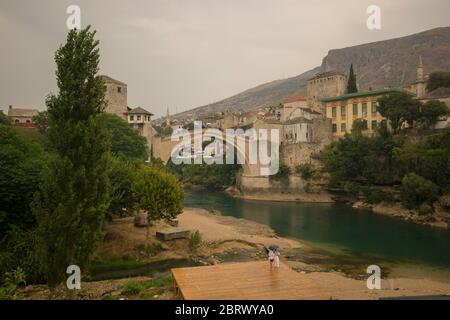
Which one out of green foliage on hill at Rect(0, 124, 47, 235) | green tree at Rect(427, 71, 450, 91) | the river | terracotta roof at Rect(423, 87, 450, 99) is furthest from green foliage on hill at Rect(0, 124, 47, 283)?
green tree at Rect(427, 71, 450, 91)

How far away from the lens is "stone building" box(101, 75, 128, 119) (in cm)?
3950

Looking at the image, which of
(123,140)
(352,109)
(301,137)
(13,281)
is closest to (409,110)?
(352,109)

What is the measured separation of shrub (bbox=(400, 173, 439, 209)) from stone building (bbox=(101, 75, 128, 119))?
2751 cm

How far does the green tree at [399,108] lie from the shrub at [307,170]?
935cm

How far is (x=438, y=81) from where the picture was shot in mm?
43750

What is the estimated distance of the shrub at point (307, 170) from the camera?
145 ft

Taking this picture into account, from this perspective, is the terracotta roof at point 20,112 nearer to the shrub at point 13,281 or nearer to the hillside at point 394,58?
the shrub at point 13,281

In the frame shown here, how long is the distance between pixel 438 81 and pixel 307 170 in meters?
17.2

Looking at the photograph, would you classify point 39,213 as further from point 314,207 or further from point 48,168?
point 314,207

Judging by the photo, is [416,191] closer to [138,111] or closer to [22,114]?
[138,111]

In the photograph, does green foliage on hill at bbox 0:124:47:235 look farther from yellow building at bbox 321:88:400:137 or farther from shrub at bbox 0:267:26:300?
yellow building at bbox 321:88:400:137

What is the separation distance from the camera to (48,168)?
11.2 metres

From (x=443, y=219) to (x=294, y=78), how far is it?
550ft

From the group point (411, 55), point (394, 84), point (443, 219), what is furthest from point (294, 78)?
point (443, 219)
